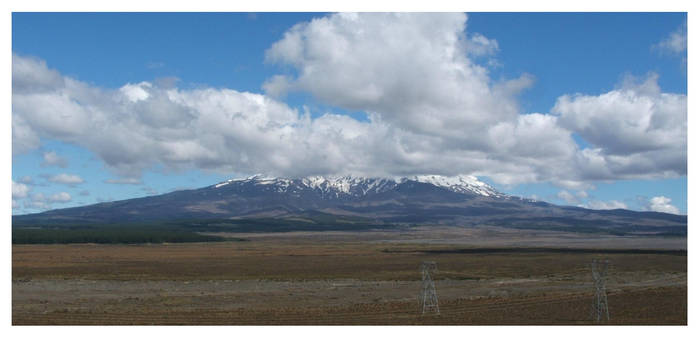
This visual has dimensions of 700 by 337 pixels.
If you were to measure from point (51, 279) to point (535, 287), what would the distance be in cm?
6307

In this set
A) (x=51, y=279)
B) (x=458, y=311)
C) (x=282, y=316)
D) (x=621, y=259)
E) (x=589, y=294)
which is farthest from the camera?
(x=621, y=259)

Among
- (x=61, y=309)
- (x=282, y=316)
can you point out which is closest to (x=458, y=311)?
(x=282, y=316)

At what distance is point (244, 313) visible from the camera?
46.8m

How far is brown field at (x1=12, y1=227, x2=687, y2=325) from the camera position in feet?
143

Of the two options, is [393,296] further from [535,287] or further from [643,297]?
[643,297]

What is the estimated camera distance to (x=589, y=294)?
193 ft

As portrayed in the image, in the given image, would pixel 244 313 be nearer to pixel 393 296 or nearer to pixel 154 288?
pixel 393 296

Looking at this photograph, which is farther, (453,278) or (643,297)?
(453,278)

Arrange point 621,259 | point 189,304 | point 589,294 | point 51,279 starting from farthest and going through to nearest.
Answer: point 621,259 → point 51,279 → point 589,294 → point 189,304

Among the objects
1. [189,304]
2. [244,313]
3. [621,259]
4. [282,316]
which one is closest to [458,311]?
[282,316]

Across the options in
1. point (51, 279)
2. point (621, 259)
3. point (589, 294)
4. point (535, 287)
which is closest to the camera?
point (589, 294)

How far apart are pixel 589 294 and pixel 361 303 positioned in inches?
928

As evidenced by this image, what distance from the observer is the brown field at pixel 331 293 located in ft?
143

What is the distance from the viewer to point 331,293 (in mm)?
64312
